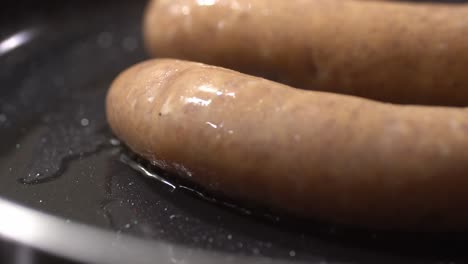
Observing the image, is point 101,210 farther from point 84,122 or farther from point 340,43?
point 340,43

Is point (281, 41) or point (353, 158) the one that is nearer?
point (353, 158)

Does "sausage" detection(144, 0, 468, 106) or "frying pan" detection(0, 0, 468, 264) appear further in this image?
"sausage" detection(144, 0, 468, 106)

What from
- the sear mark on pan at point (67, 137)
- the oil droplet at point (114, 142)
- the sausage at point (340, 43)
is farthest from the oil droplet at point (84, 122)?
the sausage at point (340, 43)

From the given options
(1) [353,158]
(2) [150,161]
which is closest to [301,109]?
(1) [353,158]

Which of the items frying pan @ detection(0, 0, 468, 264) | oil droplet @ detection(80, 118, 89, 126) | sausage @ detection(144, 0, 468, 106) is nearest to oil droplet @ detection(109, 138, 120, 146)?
frying pan @ detection(0, 0, 468, 264)

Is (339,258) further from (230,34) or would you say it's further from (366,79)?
(230,34)

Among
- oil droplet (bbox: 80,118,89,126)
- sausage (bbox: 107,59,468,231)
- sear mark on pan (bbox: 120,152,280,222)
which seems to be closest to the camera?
sausage (bbox: 107,59,468,231)

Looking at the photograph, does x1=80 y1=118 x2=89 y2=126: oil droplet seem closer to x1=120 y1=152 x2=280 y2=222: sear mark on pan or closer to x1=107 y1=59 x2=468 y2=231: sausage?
x1=120 y1=152 x2=280 y2=222: sear mark on pan

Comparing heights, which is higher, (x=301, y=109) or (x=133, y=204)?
(x=301, y=109)
